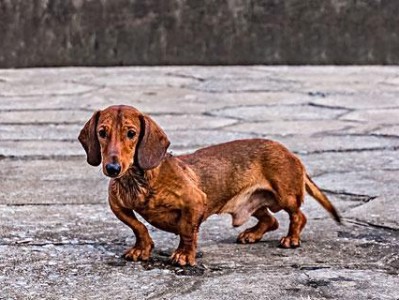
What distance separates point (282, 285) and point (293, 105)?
3829 mm

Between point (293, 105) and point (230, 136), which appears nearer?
point (230, 136)

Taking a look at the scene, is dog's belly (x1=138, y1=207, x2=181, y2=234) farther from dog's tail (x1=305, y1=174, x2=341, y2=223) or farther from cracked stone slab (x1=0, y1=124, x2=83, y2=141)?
cracked stone slab (x1=0, y1=124, x2=83, y2=141)

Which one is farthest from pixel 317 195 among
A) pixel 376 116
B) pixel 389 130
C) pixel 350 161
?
pixel 376 116

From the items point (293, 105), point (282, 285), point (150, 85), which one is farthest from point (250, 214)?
point (150, 85)

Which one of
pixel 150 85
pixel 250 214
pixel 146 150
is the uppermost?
pixel 146 150

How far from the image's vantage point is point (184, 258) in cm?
286

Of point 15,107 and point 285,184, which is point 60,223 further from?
point 15,107

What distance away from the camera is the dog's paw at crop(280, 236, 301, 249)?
10.2 feet

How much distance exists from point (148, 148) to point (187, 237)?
10.8 inches

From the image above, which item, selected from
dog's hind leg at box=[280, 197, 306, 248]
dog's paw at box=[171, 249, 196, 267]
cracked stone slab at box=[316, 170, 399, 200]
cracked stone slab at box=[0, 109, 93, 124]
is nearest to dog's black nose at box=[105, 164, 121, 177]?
dog's paw at box=[171, 249, 196, 267]

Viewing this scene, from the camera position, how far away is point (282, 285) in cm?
271

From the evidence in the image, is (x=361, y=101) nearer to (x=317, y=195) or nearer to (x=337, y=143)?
(x=337, y=143)

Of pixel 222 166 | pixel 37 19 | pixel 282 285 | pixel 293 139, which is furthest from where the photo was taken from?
pixel 37 19

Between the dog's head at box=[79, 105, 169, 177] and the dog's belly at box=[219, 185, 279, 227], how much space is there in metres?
0.36
